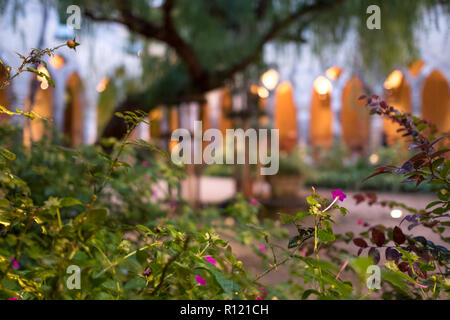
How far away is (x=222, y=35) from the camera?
2.49m

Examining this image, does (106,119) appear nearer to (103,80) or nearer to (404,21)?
(103,80)

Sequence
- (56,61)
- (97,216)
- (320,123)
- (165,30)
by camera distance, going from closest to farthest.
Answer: (97,216) → (165,30) → (56,61) → (320,123)

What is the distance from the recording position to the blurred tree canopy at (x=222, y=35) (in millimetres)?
1979

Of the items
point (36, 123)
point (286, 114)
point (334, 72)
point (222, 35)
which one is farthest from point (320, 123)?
point (36, 123)

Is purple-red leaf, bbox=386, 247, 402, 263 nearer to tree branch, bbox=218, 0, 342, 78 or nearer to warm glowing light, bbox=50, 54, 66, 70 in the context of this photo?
warm glowing light, bbox=50, 54, 66, 70

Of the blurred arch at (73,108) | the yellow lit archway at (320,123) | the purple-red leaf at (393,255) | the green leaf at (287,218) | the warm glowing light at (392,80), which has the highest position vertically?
the yellow lit archway at (320,123)

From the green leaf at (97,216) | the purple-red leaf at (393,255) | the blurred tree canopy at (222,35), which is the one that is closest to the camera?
the green leaf at (97,216)

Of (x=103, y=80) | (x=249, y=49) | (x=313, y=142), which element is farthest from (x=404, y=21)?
(x=313, y=142)

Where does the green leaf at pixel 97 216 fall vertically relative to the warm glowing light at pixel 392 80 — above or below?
below

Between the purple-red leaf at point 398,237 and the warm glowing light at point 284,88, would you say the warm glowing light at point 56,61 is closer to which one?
the purple-red leaf at point 398,237

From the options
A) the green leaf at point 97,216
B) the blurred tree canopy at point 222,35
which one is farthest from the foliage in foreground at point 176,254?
the blurred tree canopy at point 222,35

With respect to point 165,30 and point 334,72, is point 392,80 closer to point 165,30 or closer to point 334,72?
point 334,72

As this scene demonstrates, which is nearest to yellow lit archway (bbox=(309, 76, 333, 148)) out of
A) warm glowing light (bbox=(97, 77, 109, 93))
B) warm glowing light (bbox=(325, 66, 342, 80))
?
warm glowing light (bbox=(325, 66, 342, 80))
